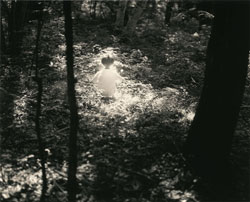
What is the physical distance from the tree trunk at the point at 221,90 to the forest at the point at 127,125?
2cm

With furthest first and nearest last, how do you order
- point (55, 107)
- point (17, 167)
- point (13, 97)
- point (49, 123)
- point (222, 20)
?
1. point (13, 97)
2. point (55, 107)
3. point (49, 123)
4. point (17, 167)
5. point (222, 20)

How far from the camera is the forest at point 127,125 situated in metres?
4.87

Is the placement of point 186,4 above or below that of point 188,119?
above

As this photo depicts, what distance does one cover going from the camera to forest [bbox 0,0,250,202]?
16.0 feet

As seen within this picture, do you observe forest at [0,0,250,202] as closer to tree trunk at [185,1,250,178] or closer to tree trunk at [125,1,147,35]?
tree trunk at [185,1,250,178]

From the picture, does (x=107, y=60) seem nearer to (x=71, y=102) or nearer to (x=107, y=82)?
(x=107, y=82)

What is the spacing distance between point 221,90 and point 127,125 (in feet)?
7.94

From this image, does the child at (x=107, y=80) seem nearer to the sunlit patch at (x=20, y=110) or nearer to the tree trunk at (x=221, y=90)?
the sunlit patch at (x=20, y=110)

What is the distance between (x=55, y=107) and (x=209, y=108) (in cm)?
377

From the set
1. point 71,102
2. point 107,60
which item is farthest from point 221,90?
point 107,60

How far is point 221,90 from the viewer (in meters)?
5.06

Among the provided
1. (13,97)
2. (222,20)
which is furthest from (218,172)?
(13,97)

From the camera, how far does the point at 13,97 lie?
8.11 metres

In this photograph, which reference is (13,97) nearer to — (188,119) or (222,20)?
(188,119)
